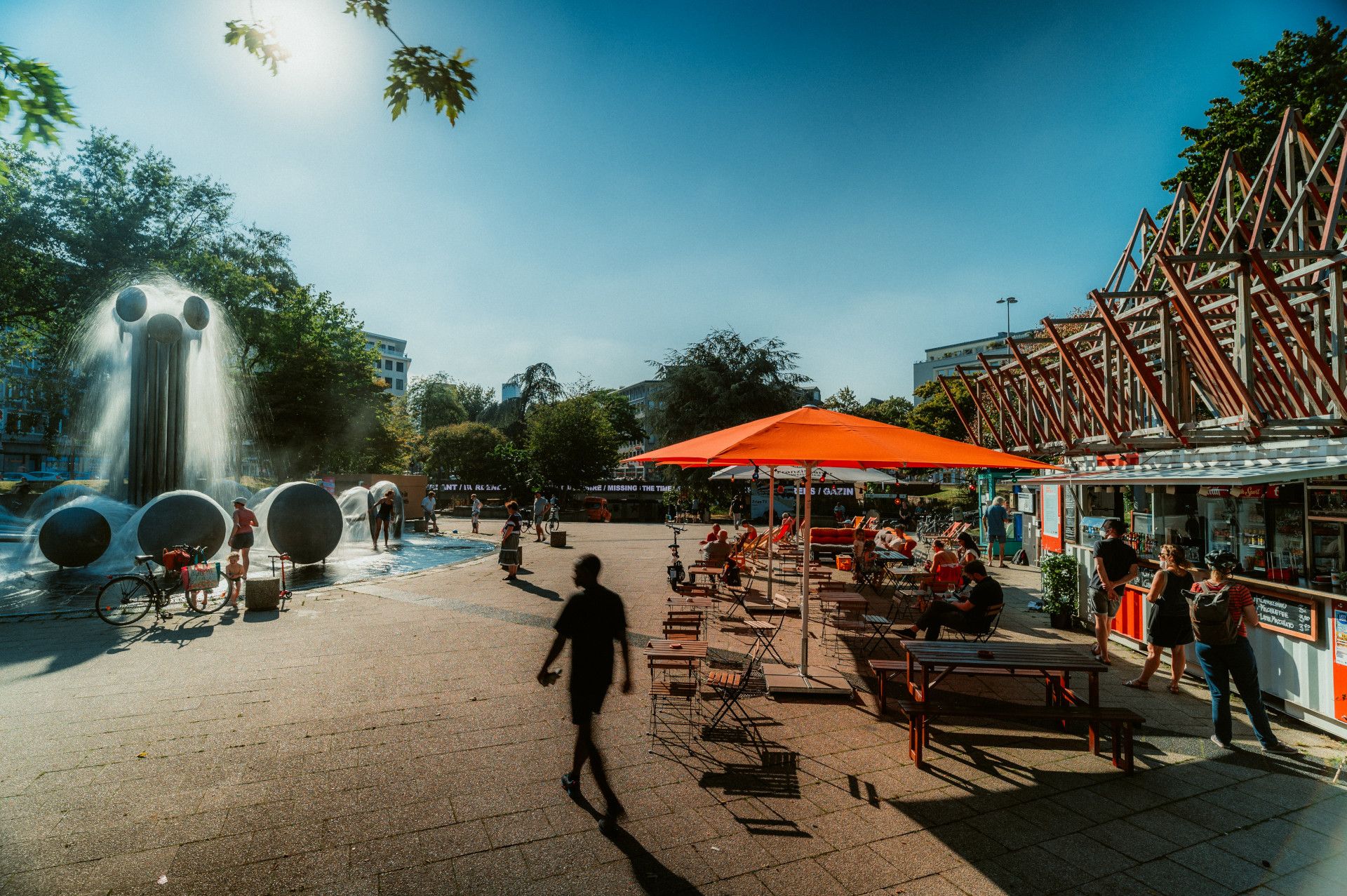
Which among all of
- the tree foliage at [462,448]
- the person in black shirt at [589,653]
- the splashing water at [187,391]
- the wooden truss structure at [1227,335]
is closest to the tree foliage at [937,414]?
the wooden truss structure at [1227,335]

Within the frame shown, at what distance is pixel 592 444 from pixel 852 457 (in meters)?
37.9

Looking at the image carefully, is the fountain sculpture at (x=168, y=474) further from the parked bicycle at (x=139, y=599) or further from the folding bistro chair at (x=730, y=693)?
the folding bistro chair at (x=730, y=693)

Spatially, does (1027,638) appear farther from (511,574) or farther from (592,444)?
(592,444)

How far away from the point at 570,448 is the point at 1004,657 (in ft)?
125

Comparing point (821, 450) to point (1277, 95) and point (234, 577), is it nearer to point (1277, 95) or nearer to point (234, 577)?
point (234, 577)

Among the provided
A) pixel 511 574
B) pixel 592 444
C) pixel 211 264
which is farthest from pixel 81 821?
pixel 592 444

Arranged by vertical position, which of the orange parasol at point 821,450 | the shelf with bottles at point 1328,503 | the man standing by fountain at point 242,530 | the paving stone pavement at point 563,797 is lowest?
the paving stone pavement at point 563,797

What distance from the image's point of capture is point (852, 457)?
220 inches

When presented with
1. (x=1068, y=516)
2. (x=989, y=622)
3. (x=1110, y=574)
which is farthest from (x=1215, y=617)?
(x=1068, y=516)

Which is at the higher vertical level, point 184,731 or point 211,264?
point 211,264

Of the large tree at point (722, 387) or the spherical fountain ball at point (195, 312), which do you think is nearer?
the spherical fountain ball at point (195, 312)

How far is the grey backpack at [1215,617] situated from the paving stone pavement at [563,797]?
3.17ft

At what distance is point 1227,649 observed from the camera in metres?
5.78

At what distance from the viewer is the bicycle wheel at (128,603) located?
1005 cm
